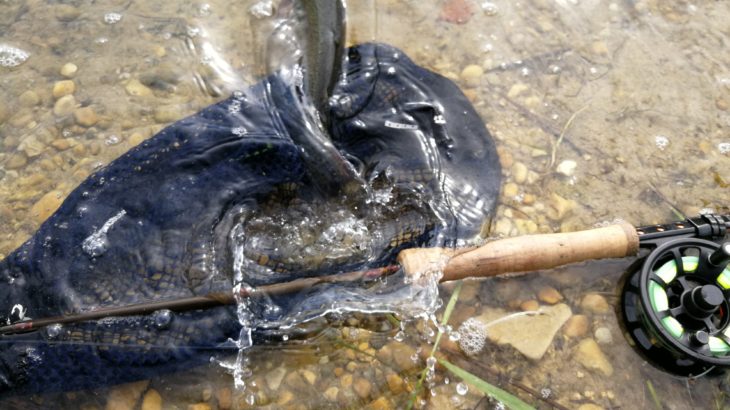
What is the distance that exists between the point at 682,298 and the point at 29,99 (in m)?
4.09

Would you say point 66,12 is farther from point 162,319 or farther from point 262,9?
point 162,319

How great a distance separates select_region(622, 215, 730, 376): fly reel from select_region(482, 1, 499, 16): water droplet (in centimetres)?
215

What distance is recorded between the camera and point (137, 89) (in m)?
3.92

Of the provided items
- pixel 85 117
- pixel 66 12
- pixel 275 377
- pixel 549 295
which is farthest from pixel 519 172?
pixel 66 12

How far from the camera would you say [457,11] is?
14.4 feet

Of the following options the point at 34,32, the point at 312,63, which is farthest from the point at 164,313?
the point at 34,32

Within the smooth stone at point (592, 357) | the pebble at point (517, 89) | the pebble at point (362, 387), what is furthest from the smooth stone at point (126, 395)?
the pebble at point (517, 89)

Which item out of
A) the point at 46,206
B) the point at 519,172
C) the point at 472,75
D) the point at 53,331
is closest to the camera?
the point at 53,331

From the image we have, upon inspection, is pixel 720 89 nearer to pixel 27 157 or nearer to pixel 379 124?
pixel 379 124

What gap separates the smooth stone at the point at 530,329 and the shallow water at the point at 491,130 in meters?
0.04

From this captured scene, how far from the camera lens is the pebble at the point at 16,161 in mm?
3564

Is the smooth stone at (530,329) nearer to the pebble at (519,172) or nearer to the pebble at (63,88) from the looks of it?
the pebble at (519,172)

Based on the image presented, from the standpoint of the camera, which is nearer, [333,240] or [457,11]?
[333,240]

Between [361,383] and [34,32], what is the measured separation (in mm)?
3455
